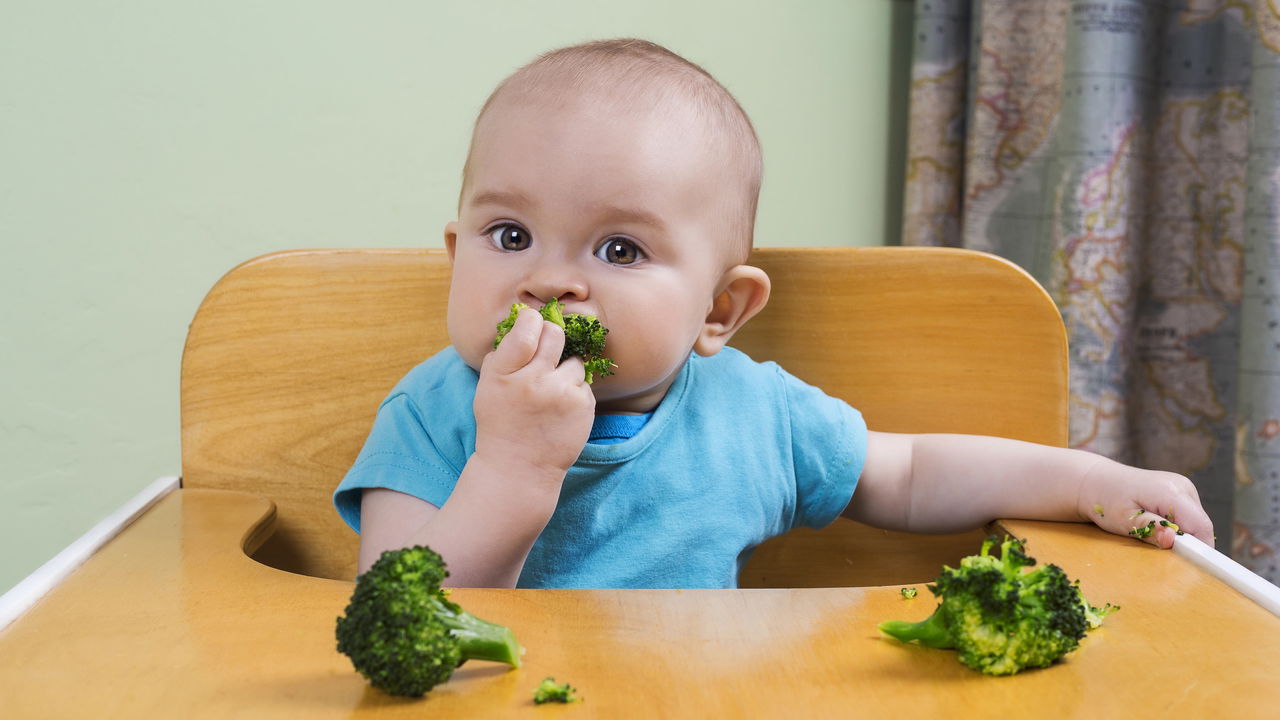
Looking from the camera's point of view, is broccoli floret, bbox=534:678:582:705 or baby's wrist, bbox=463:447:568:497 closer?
broccoli floret, bbox=534:678:582:705

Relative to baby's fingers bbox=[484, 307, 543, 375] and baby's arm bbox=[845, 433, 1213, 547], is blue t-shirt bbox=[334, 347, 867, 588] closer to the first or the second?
baby's arm bbox=[845, 433, 1213, 547]

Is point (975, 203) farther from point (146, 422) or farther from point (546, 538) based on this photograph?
point (146, 422)

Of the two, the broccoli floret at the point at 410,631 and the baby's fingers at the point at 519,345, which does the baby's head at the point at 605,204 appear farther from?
the broccoli floret at the point at 410,631

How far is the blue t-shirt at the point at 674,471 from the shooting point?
0.86 meters

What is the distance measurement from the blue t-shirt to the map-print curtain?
71 cm

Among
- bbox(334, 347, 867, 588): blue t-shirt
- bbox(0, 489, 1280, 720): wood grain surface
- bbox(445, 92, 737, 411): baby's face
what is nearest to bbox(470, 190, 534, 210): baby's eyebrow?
bbox(445, 92, 737, 411): baby's face

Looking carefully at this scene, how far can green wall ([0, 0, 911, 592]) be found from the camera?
1.41 metres

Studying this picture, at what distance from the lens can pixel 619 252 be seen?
2.66 ft

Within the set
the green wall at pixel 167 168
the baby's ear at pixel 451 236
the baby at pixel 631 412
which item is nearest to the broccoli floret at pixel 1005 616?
the baby at pixel 631 412

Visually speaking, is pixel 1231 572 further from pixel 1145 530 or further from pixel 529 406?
pixel 529 406

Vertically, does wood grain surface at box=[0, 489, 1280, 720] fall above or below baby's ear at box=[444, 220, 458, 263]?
below

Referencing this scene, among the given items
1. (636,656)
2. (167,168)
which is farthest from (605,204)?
(167,168)

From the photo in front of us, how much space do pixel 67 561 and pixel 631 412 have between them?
425 millimetres

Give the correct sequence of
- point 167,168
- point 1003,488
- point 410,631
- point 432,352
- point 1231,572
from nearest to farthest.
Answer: point 410,631 → point 1231,572 → point 1003,488 → point 432,352 → point 167,168
